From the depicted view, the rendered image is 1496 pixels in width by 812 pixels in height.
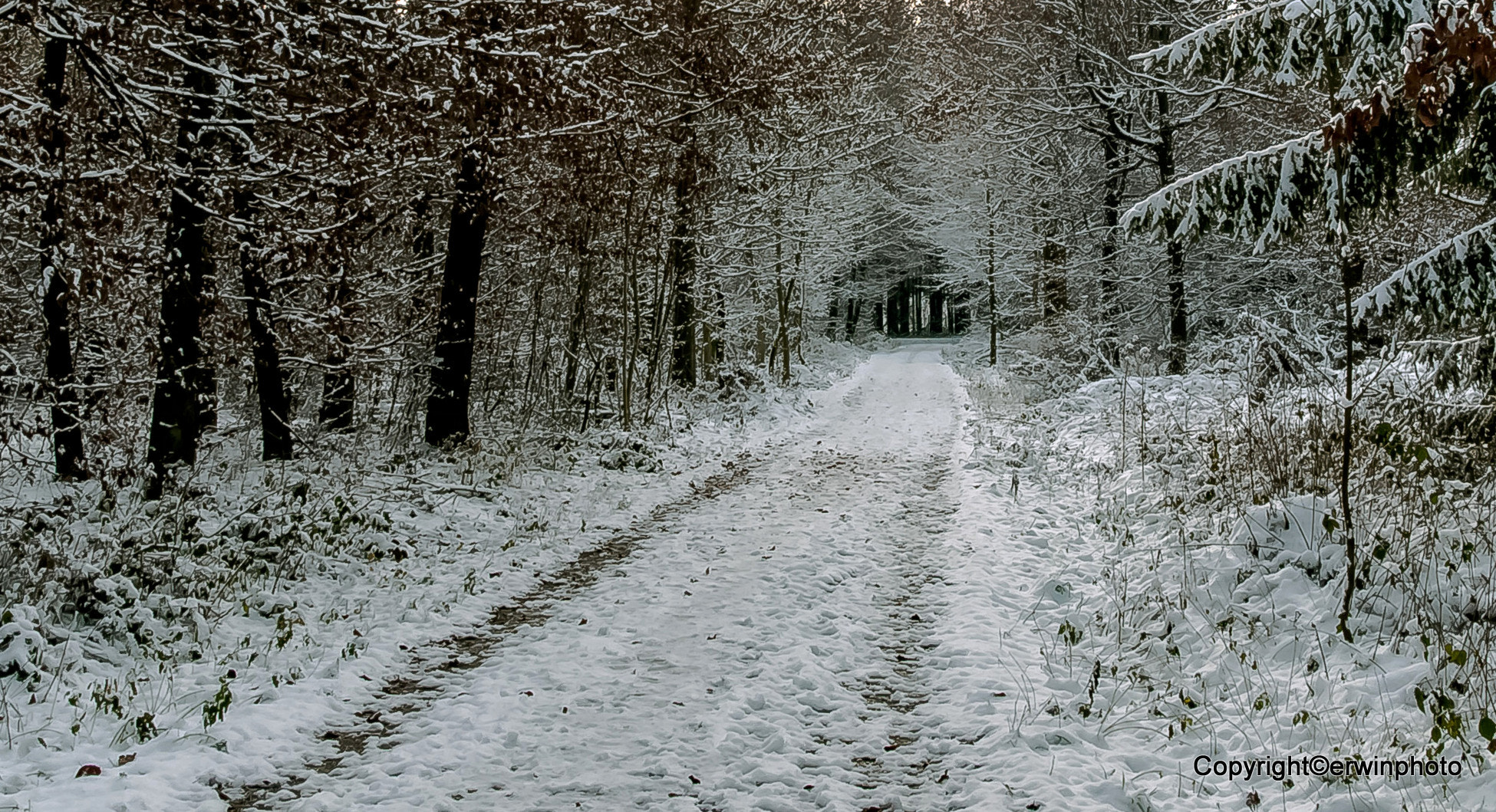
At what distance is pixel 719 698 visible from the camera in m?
5.86

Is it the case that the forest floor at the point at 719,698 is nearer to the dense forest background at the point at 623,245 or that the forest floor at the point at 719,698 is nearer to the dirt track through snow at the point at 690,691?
the dirt track through snow at the point at 690,691

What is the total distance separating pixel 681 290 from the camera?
19.3m

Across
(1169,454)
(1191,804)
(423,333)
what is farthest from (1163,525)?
(423,333)

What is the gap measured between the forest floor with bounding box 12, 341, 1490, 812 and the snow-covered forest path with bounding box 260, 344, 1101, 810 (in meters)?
0.02

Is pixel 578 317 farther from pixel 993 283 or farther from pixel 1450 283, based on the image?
pixel 993 283

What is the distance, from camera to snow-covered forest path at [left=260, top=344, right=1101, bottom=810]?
4.78 meters

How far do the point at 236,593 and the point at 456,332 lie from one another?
6.24 meters

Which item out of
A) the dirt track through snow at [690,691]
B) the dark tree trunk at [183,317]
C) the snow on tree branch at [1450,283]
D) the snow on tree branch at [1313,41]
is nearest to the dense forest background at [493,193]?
the dark tree trunk at [183,317]

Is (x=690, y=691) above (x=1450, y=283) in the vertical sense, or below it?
below

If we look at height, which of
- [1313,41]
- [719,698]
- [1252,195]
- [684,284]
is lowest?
[719,698]

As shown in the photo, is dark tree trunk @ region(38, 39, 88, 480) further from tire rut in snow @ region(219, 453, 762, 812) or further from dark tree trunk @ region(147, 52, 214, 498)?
tire rut in snow @ region(219, 453, 762, 812)

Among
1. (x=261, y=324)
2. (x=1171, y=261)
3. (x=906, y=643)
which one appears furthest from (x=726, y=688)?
(x=1171, y=261)

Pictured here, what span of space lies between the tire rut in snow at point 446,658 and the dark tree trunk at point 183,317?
12.0 feet

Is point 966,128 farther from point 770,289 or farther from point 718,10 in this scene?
point 718,10
